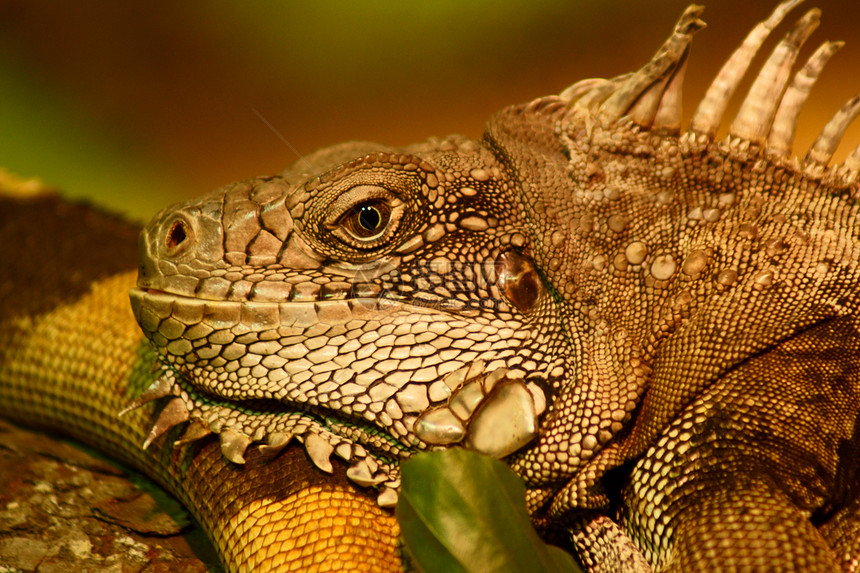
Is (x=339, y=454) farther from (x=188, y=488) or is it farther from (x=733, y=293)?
(x=733, y=293)

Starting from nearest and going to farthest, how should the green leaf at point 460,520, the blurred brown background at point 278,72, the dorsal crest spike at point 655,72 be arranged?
the green leaf at point 460,520
the dorsal crest spike at point 655,72
the blurred brown background at point 278,72

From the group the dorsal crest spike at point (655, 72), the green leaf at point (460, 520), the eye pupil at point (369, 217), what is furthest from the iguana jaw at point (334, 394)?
the dorsal crest spike at point (655, 72)

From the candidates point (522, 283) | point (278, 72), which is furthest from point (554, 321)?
point (278, 72)

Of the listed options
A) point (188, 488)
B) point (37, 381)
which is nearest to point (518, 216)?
point (188, 488)

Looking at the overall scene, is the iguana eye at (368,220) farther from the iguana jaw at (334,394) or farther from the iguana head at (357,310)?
the iguana jaw at (334,394)

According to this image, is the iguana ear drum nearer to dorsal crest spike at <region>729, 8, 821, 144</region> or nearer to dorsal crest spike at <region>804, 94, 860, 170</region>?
dorsal crest spike at <region>729, 8, 821, 144</region>

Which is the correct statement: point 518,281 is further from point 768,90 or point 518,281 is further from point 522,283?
point 768,90

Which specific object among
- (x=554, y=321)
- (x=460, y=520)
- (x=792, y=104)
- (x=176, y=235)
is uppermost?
(x=176, y=235)
